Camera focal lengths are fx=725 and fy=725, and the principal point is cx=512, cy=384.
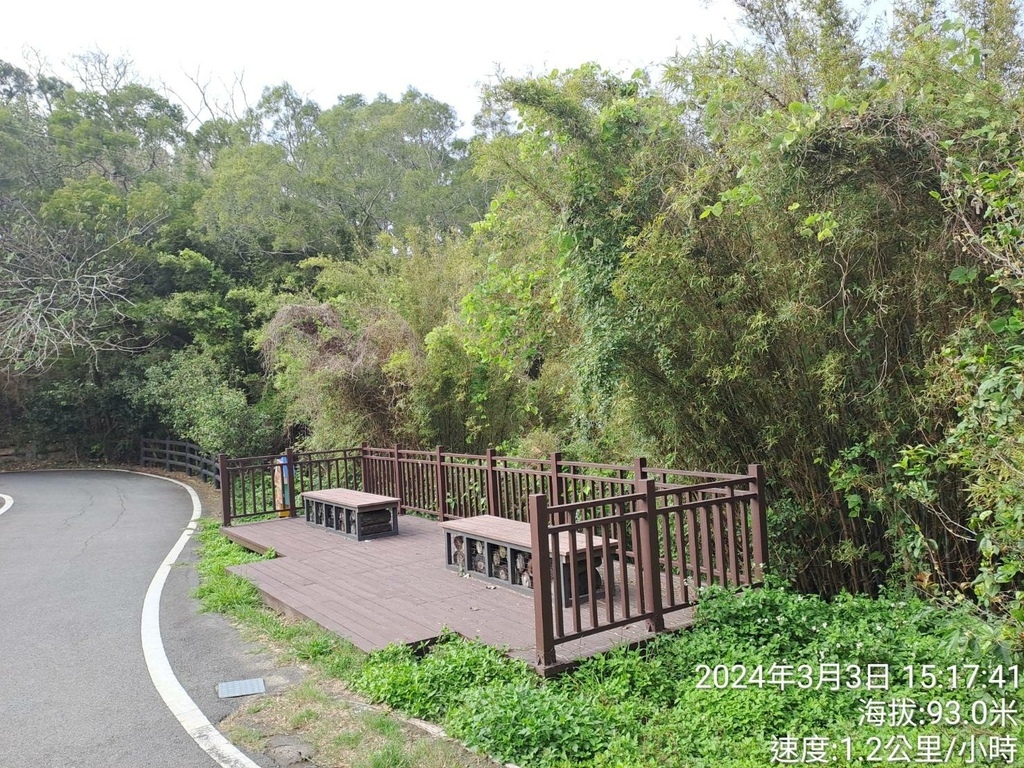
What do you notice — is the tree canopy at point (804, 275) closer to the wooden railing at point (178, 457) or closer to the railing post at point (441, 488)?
the railing post at point (441, 488)

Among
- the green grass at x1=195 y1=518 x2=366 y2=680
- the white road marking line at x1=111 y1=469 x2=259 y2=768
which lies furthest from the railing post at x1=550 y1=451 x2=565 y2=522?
the white road marking line at x1=111 y1=469 x2=259 y2=768

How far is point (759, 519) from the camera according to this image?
5.17 meters

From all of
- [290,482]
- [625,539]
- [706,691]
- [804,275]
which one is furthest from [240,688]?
[290,482]

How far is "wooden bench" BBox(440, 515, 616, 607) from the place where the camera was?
5344 millimetres

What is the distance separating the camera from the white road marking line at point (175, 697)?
11.7 feet

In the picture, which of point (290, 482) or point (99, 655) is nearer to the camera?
point (99, 655)

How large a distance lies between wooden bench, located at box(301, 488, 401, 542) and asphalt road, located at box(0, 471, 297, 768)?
169 cm

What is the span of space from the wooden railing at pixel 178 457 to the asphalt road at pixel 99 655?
224 inches

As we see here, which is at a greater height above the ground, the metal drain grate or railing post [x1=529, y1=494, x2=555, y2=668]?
railing post [x1=529, y1=494, x2=555, y2=668]

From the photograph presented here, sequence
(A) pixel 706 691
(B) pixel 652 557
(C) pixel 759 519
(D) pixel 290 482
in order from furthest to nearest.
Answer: (D) pixel 290 482, (C) pixel 759 519, (B) pixel 652 557, (A) pixel 706 691

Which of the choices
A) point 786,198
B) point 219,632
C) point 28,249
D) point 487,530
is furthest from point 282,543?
point 28,249

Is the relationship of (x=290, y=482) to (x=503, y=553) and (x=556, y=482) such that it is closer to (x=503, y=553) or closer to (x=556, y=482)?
(x=556, y=482)

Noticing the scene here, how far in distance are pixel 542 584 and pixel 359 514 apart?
174 inches

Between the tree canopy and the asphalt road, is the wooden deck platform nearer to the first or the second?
the asphalt road
